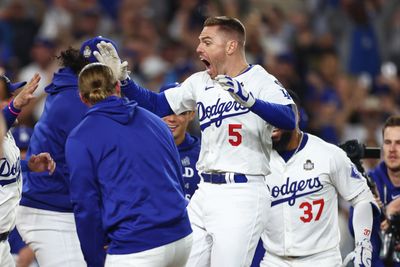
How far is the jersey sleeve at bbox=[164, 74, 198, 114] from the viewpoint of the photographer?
6.96 m

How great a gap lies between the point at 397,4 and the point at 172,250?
389 inches

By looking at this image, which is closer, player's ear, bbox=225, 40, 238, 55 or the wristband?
the wristband

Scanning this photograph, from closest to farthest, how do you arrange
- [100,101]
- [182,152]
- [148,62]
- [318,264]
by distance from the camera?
[100,101] < [318,264] < [182,152] < [148,62]

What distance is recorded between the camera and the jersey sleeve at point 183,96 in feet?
22.8

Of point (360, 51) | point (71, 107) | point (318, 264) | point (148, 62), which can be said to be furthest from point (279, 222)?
point (360, 51)

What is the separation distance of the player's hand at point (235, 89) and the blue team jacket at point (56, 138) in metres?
1.17

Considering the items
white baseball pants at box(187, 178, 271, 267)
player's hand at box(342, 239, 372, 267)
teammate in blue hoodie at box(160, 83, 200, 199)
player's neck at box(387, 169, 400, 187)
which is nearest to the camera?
white baseball pants at box(187, 178, 271, 267)

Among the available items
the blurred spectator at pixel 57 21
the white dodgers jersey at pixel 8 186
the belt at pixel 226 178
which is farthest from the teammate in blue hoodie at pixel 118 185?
the blurred spectator at pixel 57 21

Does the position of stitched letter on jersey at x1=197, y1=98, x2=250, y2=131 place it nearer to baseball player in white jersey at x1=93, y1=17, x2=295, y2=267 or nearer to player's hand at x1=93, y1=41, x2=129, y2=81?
baseball player in white jersey at x1=93, y1=17, x2=295, y2=267

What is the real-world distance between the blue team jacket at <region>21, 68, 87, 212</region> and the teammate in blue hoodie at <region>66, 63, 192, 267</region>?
1115 mm

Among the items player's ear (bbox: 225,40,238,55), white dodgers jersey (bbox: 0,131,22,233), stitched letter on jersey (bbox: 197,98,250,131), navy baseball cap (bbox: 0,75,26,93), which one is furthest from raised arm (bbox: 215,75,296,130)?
navy baseball cap (bbox: 0,75,26,93)

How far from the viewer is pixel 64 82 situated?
6969 mm

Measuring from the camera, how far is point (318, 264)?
730 cm

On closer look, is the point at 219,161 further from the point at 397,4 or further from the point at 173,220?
the point at 397,4
